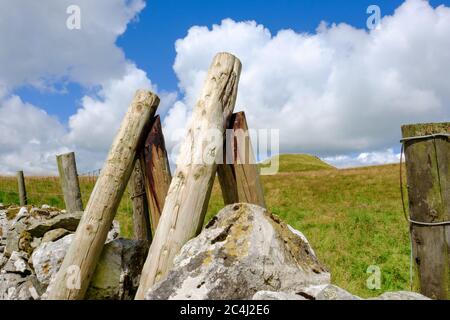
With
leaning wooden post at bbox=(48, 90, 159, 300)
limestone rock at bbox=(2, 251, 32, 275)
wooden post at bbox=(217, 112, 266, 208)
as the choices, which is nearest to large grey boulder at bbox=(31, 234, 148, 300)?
leaning wooden post at bbox=(48, 90, 159, 300)

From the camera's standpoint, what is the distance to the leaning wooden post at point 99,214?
5258 millimetres

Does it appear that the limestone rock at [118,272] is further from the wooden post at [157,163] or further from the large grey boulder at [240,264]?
the large grey boulder at [240,264]

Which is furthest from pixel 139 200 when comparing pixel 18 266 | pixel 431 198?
pixel 431 198

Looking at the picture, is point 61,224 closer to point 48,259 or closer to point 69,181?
point 48,259

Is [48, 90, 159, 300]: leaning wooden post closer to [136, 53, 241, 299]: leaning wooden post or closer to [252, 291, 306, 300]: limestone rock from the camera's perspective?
[136, 53, 241, 299]: leaning wooden post

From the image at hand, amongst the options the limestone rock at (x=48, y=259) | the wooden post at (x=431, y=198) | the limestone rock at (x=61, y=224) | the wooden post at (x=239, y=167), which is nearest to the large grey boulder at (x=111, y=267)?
the limestone rock at (x=48, y=259)

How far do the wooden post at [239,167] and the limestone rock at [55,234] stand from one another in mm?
2710

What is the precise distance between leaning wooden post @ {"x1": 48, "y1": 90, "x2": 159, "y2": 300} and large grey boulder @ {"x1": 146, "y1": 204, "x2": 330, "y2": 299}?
128cm

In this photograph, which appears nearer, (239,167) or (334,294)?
(334,294)

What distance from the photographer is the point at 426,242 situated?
470 cm

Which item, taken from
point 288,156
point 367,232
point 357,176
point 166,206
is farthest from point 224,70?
point 288,156

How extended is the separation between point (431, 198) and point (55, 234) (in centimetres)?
515

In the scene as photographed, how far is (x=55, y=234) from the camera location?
675 centimetres
